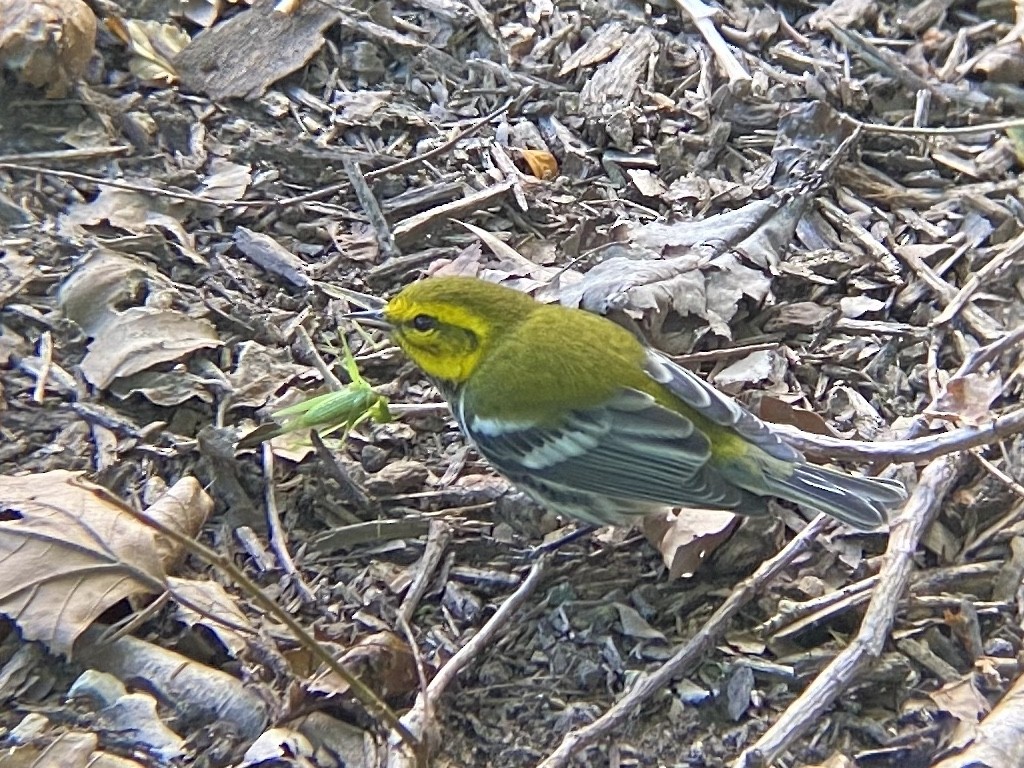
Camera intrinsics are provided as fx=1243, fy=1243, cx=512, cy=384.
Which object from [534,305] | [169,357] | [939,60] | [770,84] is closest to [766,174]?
[770,84]

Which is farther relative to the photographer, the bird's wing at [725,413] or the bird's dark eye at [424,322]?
the bird's dark eye at [424,322]

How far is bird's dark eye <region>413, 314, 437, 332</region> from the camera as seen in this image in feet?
12.7

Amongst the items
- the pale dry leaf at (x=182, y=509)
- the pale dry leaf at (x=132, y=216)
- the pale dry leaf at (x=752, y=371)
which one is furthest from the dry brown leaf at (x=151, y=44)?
the pale dry leaf at (x=752, y=371)

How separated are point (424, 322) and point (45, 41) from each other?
7.05 feet

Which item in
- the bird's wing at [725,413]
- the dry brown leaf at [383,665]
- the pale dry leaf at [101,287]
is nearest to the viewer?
the dry brown leaf at [383,665]

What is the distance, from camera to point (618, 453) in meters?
3.73

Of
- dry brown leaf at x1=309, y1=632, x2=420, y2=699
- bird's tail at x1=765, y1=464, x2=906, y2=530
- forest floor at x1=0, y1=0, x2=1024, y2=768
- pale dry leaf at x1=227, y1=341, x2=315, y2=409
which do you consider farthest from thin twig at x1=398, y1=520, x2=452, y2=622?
bird's tail at x1=765, y1=464, x2=906, y2=530

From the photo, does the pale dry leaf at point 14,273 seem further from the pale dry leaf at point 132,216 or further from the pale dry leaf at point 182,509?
the pale dry leaf at point 182,509

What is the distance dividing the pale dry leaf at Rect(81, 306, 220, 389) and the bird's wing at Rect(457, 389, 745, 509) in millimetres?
1053

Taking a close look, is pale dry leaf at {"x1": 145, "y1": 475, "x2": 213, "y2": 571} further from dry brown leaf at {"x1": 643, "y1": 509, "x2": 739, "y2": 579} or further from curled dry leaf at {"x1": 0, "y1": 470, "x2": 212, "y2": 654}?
dry brown leaf at {"x1": 643, "y1": 509, "x2": 739, "y2": 579}

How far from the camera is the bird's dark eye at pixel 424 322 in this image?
388cm

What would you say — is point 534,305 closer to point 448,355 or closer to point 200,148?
point 448,355

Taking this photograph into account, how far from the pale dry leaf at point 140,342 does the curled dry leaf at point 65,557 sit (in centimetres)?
60

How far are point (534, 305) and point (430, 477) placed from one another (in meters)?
0.66
